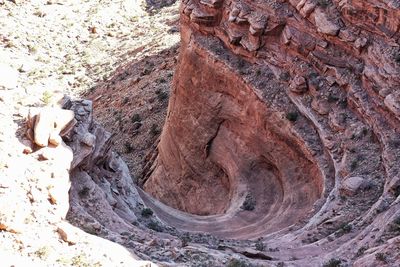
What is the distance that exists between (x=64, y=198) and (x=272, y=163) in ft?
41.4

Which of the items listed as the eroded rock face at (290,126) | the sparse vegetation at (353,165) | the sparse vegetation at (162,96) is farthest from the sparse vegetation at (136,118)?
the sparse vegetation at (353,165)

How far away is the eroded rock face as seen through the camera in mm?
18891

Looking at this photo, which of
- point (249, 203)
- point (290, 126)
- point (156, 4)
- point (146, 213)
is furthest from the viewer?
point (156, 4)

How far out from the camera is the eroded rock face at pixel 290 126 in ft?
62.0

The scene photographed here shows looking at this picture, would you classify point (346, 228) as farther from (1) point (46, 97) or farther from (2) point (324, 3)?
(2) point (324, 3)

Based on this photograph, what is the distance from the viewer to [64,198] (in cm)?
1509

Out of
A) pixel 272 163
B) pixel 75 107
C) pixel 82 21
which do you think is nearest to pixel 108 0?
pixel 82 21

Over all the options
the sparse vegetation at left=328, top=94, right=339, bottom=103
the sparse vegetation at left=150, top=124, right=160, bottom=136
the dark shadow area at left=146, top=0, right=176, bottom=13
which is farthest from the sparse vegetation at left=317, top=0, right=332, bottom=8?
the dark shadow area at left=146, top=0, right=176, bottom=13

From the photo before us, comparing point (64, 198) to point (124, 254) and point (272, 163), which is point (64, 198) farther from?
point (272, 163)

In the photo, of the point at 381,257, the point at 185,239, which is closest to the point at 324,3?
the point at 185,239

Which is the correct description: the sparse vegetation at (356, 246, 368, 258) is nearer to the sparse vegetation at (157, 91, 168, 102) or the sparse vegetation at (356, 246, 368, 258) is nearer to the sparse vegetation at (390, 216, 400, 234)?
the sparse vegetation at (390, 216, 400, 234)

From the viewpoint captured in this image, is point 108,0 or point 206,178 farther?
point 108,0

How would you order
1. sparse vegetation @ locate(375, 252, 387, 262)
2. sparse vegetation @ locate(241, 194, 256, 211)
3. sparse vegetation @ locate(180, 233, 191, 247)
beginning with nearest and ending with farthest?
1. sparse vegetation @ locate(375, 252, 387, 262)
2. sparse vegetation @ locate(180, 233, 191, 247)
3. sparse vegetation @ locate(241, 194, 256, 211)

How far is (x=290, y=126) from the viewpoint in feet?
78.5
